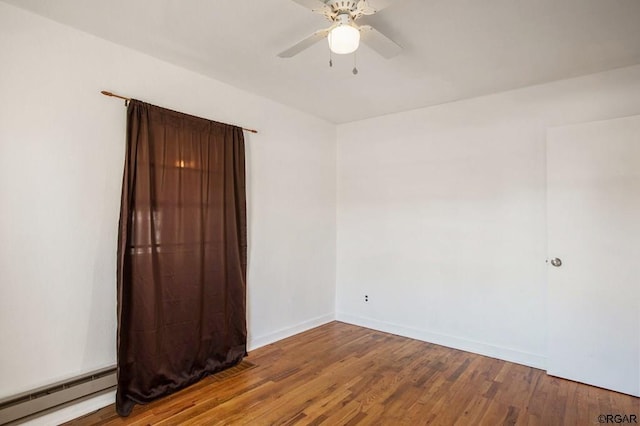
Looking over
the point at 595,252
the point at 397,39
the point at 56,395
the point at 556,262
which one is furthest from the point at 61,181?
the point at 595,252

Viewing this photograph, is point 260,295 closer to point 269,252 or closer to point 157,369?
point 269,252

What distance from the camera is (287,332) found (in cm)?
394

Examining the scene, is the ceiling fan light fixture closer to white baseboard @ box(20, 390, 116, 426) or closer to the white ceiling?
the white ceiling

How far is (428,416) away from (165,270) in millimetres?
2248

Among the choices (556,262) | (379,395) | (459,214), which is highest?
(459,214)

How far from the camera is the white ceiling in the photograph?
210cm

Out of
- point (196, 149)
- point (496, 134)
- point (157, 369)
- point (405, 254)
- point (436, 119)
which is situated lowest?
point (157, 369)

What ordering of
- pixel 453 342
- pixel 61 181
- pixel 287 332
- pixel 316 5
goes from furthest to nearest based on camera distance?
pixel 287 332 → pixel 453 342 → pixel 61 181 → pixel 316 5

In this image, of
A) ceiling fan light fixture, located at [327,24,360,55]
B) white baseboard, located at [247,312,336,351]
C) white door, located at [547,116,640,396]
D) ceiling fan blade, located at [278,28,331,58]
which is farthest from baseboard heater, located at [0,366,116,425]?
white door, located at [547,116,640,396]

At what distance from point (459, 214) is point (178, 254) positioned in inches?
112

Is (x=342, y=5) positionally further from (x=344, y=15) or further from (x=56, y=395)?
(x=56, y=395)

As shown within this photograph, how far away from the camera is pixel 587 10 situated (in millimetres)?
2098

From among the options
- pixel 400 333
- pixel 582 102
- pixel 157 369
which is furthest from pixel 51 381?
pixel 582 102

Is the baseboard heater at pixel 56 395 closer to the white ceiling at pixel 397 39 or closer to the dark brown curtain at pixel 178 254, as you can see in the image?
the dark brown curtain at pixel 178 254
